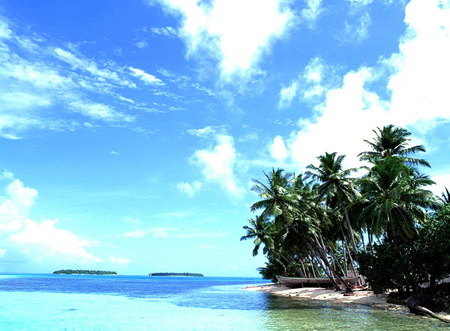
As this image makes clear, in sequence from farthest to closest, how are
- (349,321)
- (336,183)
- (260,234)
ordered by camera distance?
(260,234) < (336,183) < (349,321)

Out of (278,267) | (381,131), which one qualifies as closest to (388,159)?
(381,131)

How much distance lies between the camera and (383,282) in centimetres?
2655

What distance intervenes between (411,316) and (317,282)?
31.1 meters

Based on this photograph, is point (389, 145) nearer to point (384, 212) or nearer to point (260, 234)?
point (384, 212)

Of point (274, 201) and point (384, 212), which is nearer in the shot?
point (384, 212)

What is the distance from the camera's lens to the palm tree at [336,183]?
114 feet

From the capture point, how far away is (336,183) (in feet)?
116

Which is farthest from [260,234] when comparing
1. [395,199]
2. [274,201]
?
[395,199]

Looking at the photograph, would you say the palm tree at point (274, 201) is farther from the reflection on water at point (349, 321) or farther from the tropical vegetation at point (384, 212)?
the reflection on water at point (349, 321)

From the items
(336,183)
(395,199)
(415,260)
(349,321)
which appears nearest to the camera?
(349,321)

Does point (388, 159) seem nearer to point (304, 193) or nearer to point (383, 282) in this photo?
point (383, 282)

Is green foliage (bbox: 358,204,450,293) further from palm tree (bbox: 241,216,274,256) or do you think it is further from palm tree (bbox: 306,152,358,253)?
palm tree (bbox: 241,216,274,256)

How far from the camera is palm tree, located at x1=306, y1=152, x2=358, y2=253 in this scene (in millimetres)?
34812

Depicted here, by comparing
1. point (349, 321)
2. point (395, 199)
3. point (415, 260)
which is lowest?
→ point (349, 321)
